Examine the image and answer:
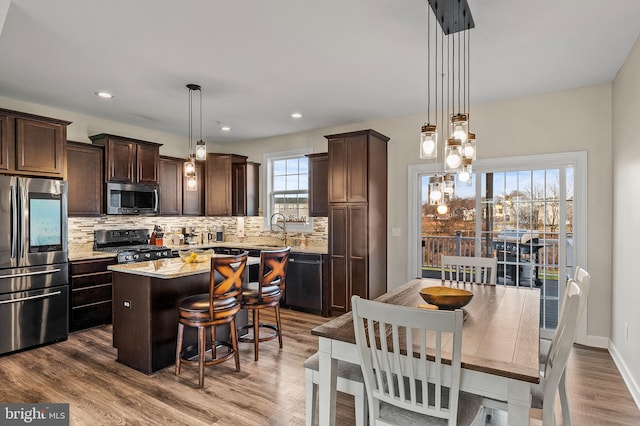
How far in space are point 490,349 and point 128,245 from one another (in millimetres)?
5217

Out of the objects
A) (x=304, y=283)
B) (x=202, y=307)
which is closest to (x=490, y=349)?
(x=202, y=307)

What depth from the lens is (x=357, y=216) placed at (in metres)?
4.91

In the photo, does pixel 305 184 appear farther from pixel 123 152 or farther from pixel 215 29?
pixel 215 29

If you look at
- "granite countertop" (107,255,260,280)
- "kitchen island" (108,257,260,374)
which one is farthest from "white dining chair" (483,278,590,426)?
"kitchen island" (108,257,260,374)

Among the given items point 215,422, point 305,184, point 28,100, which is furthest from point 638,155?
point 28,100

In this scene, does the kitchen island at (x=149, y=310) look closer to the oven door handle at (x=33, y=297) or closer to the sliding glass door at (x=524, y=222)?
the oven door handle at (x=33, y=297)

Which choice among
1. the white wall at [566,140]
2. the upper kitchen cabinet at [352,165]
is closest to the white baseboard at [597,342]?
the white wall at [566,140]

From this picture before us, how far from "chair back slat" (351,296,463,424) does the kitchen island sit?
6.29 ft

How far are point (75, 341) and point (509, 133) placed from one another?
17.9 ft

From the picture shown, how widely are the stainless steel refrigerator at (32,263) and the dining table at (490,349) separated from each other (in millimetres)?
3459

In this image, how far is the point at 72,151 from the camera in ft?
15.2

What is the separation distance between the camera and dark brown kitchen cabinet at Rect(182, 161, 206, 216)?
239 inches

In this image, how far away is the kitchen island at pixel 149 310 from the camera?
3.14m

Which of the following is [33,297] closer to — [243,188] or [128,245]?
[128,245]
